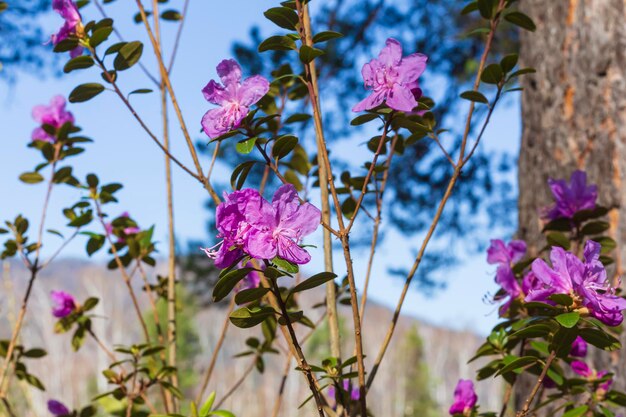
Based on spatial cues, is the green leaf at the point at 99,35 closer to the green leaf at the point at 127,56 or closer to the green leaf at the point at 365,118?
the green leaf at the point at 127,56

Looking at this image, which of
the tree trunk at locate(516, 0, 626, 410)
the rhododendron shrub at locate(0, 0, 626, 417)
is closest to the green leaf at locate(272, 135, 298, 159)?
the rhododendron shrub at locate(0, 0, 626, 417)

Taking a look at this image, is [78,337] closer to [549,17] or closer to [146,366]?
[146,366]

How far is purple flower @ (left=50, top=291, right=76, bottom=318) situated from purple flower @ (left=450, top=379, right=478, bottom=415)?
98 cm

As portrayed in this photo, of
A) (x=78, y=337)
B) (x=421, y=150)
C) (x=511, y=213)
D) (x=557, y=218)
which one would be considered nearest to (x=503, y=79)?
(x=557, y=218)

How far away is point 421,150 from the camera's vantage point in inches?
229

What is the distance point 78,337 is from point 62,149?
0.48 metres

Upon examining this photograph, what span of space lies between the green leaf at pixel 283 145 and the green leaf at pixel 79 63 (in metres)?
0.49

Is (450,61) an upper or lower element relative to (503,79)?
upper

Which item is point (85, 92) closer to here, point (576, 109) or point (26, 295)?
point (26, 295)

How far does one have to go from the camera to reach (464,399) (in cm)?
132

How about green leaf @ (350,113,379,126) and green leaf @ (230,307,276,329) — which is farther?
green leaf @ (350,113,379,126)

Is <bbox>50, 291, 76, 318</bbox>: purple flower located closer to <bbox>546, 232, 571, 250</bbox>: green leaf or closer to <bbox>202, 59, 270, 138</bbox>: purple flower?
<bbox>202, 59, 270, 138</bbox>: purple flower

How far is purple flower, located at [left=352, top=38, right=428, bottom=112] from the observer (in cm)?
101

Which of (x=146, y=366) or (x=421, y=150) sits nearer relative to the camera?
(x=146, y=366)
